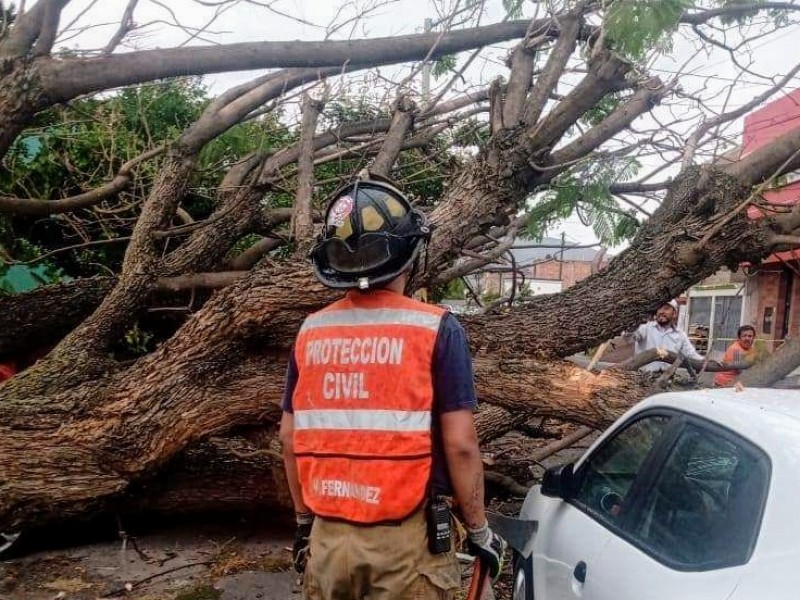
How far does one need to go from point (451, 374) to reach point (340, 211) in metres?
0.67

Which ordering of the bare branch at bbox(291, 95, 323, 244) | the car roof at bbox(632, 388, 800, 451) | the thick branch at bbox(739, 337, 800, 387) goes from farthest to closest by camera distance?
the bare branch at bbox(291, 95, 323, 244)
the thick branch at bbox(739, 337, 800, 387)
the car roof at bbox(632, 388, 800, 451)

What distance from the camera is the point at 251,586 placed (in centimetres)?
443

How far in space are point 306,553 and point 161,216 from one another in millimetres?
3865

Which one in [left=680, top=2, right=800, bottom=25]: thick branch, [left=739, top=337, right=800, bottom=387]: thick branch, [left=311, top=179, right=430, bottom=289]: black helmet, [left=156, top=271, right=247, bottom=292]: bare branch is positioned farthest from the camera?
[left=156, top=271, right=247, bottom=292]: bare branch

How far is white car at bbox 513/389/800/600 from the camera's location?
6.25ft

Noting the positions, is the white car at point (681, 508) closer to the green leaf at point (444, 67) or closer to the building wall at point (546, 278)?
the building wall at point (546, 278)

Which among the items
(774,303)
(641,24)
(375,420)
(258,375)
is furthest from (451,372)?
(774,303)

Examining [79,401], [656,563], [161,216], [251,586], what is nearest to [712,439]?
[656,563]

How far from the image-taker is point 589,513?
2840mm

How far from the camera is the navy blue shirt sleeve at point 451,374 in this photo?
2211 mm

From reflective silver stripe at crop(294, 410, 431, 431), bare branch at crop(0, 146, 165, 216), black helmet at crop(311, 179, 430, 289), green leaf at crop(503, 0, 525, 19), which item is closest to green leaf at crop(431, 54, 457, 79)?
green leaf at crop(503, 0, 525, 19)

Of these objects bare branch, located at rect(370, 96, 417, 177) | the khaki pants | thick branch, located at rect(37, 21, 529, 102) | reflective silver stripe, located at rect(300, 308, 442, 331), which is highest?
thick branch, located at rect(37, 21, 529, 102)

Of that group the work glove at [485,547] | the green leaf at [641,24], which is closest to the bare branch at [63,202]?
the green leaf at [641,24]

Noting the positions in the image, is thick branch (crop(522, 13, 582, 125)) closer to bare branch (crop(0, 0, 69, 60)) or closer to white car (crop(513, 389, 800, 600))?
white car (crop(513, 389, 800, 600))
